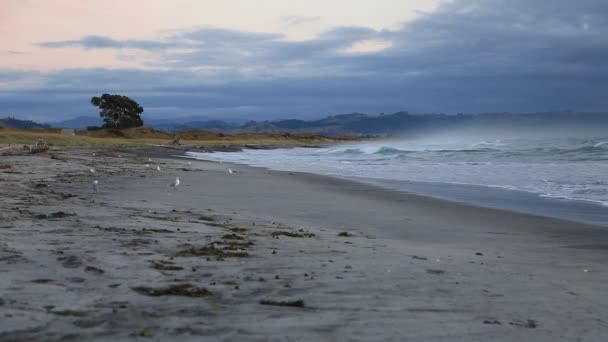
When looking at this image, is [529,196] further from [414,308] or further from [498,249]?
[414,308]

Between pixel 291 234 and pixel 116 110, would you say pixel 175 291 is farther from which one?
pixel 116 110

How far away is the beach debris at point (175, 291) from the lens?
4.55 meters

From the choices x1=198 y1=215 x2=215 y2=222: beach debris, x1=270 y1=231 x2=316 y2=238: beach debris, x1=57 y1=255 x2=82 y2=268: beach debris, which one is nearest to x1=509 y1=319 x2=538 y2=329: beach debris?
x1=57 y1=255 x2=82 y2=268: beach debris

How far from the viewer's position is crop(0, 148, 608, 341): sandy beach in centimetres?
395

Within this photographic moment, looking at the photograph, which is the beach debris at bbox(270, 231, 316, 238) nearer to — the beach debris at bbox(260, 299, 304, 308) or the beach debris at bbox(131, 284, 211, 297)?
the beach debris at bbox(131, 284, 211, 297)

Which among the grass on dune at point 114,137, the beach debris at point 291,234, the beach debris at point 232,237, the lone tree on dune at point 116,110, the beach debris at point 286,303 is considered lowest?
the beach debris at point 291,234

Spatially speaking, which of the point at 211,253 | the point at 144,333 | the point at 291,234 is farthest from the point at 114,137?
the point at 144,333

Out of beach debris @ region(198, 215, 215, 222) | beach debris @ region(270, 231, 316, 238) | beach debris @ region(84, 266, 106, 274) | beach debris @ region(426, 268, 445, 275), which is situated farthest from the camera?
beach debris @ region(198, 215, 215, 222)

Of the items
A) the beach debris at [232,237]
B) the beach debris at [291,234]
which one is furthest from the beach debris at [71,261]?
the beach debris at [291,234]

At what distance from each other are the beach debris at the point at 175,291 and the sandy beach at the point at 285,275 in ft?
0.05

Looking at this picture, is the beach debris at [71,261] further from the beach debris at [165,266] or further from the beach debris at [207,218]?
the beach debris at [207,218]

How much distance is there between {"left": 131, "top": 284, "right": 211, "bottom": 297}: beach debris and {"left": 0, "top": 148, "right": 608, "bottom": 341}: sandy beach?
0.05 ft

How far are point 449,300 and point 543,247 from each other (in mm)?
4027

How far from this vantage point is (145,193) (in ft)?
43.2
